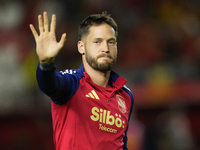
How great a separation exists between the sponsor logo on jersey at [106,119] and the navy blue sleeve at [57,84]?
0.28 metres

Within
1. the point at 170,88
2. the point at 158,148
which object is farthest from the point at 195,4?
the point at 158,148

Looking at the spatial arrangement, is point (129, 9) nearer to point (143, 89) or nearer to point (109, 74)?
point (143, 89)

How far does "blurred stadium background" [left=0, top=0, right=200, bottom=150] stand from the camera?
19.2 feet

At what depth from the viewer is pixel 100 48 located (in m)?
2.56

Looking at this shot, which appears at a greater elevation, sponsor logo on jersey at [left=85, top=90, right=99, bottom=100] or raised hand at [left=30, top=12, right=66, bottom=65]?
Answer: raised hand at [left=30, top=12, right=66, bottom=65]

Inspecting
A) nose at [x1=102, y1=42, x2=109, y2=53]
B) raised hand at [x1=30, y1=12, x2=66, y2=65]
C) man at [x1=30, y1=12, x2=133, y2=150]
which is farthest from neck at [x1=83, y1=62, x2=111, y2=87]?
raised hand at [x1=30, y1=12, x2=66, y2=65]

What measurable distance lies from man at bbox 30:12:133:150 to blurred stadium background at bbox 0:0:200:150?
10.6ft

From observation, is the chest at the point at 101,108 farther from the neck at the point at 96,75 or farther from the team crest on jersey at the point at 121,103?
the neck at the point at 96,75

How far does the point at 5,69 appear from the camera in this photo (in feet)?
20.4

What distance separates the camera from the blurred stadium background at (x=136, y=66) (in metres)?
5.86

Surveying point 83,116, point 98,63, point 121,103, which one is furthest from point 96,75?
point 83,116

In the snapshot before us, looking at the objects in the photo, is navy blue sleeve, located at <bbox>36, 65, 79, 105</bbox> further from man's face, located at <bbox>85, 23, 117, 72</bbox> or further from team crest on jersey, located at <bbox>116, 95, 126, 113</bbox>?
team crest on jersey, located at <bbox>116, 95, 126, 113</bbox>

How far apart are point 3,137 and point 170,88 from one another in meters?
3.78

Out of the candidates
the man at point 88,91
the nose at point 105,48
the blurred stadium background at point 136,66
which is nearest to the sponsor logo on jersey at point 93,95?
the man at point 88,91
